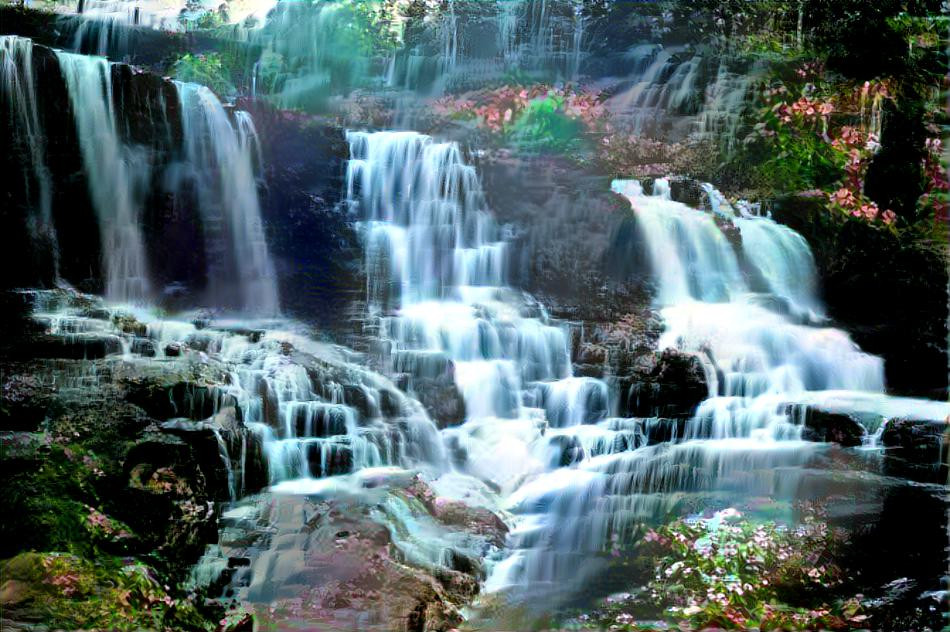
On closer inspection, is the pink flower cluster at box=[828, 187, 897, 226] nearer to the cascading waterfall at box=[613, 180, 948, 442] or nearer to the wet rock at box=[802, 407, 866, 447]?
the cascading waterfall at box=[613, 180, 948, 442]

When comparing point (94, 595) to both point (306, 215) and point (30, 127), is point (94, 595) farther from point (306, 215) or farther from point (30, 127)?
point (30, 127)

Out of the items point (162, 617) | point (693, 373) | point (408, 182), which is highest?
point (408, 182)

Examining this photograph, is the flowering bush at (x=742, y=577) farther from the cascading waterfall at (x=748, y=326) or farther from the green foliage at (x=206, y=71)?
the green foliage at (x=206, y=71)

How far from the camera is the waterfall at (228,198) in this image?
3.53 m

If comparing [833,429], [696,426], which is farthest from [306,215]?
[833,429]

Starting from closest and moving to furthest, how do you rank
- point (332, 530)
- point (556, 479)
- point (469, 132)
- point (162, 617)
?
point (162, 617) < point (332, 530) < point (556, 479) < point (469, 132)

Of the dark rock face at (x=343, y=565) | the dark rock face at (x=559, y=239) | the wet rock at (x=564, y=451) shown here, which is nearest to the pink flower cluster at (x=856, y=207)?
the dark rock face at (x=559, y=239)

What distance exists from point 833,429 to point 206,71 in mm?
3137

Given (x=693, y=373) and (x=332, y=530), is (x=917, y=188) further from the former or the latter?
(x=332, y=530)

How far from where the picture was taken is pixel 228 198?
3.59 meters

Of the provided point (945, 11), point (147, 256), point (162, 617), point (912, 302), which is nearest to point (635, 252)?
point (912, 302)

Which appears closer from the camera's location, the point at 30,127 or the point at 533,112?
the point at 30,127

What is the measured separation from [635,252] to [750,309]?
58cm

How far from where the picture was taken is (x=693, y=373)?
11.8 feet
